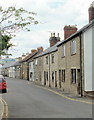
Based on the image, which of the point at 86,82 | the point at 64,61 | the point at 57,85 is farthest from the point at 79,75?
the point at 57,85

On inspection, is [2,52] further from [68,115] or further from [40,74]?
[40,74]

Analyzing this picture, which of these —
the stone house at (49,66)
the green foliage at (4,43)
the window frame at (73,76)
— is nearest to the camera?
the green foliage at (4,43)

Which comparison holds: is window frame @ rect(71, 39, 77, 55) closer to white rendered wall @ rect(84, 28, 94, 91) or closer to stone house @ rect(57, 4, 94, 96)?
stone house @ rect(57, 4, 94, 96)

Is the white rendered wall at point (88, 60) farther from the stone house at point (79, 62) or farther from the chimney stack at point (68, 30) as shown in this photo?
the chimney stack at point (68, 30)

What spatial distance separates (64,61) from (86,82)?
766 centimetres

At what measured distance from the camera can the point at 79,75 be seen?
21.8 meters

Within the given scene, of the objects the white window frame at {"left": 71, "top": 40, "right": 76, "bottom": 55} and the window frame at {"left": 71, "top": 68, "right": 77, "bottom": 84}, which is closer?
the window frame at {"left": 71, "top": 68, "right": 77, "bottom": 84}

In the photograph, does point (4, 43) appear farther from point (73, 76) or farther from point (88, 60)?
point (73, 76)

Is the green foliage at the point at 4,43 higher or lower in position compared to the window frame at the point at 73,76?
higher

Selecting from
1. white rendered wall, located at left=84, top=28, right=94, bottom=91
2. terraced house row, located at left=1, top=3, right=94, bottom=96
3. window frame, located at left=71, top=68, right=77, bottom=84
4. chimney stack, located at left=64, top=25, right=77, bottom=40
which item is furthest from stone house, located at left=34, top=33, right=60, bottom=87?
white rendered wall, located at left=84, top=28, right=94, bottom=91

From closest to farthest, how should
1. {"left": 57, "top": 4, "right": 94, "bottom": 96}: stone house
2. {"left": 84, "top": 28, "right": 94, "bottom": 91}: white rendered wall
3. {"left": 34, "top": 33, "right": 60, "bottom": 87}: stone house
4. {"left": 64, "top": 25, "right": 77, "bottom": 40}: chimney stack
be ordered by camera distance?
{"left": 84, "top": 28, "right": 94, "bottom": 91}: white rendered wall < {"left": 57, "top": 4, "right": 94, "bottom": 96}: stone house < {"left": 64, "top": 25, "right": 77, "bottom": 40}: chimney stack < {"left": 34, "top": 33, "right": 60, "bottom": 87}: stone house

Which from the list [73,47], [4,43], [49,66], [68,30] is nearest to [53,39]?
[49,66]

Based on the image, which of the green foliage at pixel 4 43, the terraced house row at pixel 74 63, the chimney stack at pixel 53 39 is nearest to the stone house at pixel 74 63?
the terraced house row at pixel 74 63

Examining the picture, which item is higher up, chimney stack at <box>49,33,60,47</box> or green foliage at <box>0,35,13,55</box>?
chimney stack at <box>49,33,60,47</box>
